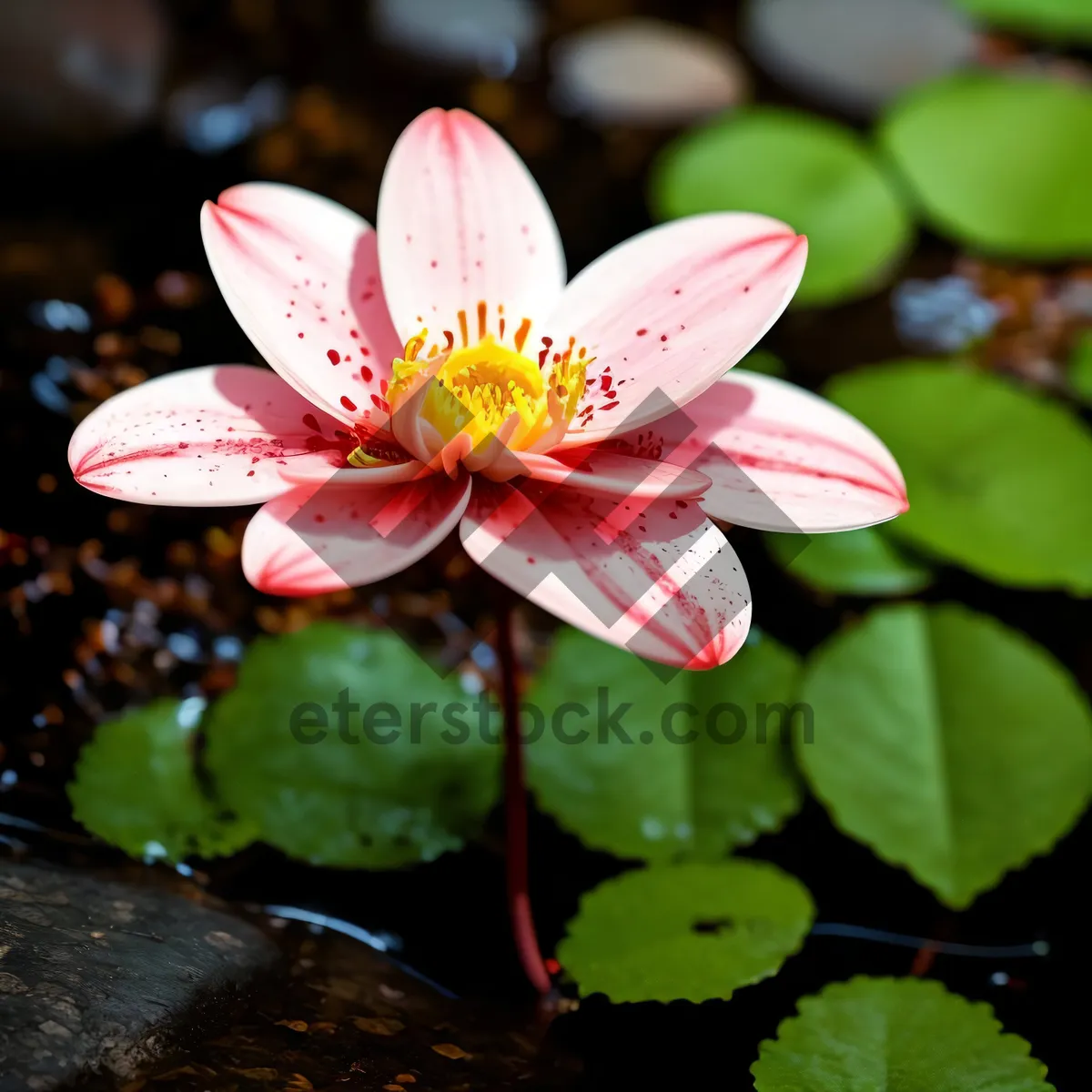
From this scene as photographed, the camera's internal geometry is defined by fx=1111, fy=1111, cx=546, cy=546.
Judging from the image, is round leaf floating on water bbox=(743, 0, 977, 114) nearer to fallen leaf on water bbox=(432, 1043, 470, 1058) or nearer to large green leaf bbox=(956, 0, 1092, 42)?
large green leaf bbox=(956, 0, 1092, 42)

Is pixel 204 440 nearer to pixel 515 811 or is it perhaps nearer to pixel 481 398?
pixel 481 398

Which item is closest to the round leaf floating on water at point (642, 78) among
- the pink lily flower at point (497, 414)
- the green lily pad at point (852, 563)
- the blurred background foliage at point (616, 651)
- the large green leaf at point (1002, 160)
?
the blurred background foliage at point (616, 651)

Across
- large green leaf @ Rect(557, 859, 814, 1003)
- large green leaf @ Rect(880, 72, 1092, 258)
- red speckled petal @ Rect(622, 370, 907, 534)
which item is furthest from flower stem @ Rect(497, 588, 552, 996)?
large green leaf @ Rect(880, 72, 1092, 258)

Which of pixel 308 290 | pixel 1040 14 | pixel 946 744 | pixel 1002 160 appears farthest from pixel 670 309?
pixel 1040 14

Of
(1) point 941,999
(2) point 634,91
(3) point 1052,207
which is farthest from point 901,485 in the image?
(2) point 634,91

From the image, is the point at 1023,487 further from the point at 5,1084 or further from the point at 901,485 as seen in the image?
the point at 5,1084

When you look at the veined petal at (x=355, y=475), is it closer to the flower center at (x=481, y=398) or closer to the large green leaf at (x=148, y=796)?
the flower center at (x=481, y=398)

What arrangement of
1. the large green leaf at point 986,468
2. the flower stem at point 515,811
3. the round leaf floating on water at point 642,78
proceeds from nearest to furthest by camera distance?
the flower stem at point 515,811
the large green leaf at point 986,468
the round leaf floating on water at point 642,78
